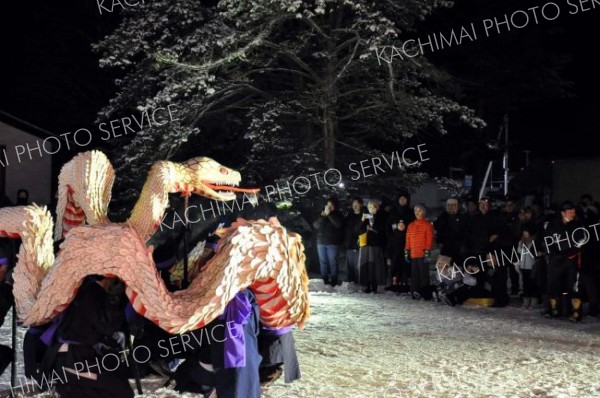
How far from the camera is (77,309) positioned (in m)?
4.24

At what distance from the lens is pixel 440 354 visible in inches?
303

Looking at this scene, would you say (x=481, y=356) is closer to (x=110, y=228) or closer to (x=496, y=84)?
(x=110, y=228)

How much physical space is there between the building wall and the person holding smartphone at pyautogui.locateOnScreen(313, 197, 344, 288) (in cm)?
1102

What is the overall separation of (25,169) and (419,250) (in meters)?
14.4

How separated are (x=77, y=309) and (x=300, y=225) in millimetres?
12138

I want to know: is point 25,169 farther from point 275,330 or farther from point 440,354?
point 275,330

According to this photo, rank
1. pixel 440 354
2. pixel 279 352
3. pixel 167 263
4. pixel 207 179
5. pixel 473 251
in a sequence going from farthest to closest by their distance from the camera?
pixel 473 251 → pixel 440 354 → pixel 167 263 → pixel 207 179 → pixel 279 352

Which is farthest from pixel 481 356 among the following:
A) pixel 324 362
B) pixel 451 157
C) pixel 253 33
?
pixel 451 157

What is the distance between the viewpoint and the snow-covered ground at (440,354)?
629 centimetres

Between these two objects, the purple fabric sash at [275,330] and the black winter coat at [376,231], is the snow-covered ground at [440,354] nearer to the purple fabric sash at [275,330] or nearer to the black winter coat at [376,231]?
the purple fabric sash at [275,330]

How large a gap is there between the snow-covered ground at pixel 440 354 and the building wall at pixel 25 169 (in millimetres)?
13155

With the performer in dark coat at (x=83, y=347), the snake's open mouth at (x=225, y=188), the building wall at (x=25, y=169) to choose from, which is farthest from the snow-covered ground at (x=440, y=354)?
the building wall at (x=25, y=169)

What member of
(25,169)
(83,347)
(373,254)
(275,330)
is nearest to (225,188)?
(275,330)

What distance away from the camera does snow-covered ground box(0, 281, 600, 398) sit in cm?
629
